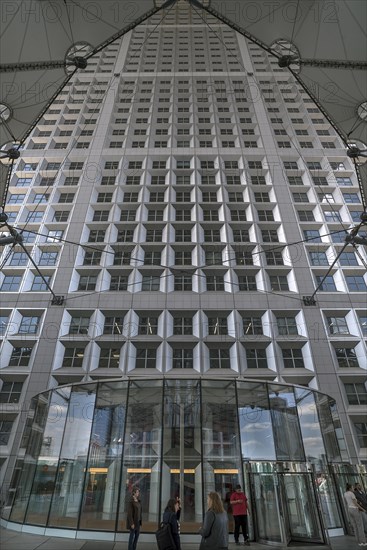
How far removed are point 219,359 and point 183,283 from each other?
817 cm

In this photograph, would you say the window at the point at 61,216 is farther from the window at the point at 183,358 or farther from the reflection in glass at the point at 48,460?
the reflection in glass at the point at 48,460

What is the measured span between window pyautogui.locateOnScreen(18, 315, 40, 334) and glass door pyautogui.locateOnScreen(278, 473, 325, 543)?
2480cm

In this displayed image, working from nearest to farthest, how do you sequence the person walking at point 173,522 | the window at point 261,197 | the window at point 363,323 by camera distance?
the person walking at point 173,522, the window at point 363,323, the window at point 261,197

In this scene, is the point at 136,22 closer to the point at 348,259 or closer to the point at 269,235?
the point at 269,235

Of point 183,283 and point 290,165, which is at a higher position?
point 290,165

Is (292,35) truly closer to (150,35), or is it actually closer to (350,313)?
(350,313)

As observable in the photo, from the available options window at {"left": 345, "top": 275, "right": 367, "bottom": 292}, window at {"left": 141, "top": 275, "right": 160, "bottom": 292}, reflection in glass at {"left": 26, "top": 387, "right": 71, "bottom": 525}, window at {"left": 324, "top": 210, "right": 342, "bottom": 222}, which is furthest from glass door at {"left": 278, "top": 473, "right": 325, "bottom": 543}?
window at {"left": 324, "top": 210, "right": 342, "bottom": 222}

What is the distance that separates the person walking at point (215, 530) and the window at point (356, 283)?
30992mm

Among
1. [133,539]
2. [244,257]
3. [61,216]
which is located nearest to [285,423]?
[133,539]

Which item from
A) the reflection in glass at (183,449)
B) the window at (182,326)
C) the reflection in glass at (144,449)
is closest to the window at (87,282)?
the window at (182,326)

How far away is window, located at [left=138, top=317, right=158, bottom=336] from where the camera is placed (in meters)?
31.7

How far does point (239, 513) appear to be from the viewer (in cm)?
1249

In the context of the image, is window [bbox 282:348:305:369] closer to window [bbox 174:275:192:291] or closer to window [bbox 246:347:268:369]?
window [bbox 246:347:268:369]

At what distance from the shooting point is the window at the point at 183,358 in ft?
98.5
